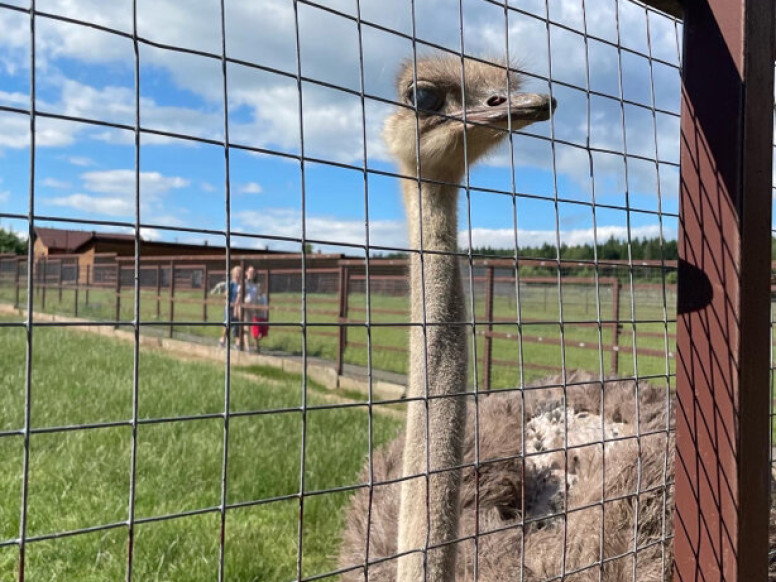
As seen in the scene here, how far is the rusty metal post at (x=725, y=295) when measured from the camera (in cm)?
173

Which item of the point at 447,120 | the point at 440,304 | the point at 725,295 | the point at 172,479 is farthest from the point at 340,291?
the point at 725,295

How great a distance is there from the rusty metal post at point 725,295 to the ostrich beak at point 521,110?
12.9 inches

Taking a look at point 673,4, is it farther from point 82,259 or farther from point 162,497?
point 82,259

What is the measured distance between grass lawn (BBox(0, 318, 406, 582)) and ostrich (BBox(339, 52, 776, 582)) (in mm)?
393

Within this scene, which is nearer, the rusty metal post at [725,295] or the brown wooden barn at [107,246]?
the rusty metal post at [725,295]

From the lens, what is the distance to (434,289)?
6.77 feet

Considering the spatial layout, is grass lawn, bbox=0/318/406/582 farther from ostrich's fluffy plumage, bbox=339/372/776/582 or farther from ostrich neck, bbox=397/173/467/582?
ostrich's fluffy plumage, bbox=339/372/776/582

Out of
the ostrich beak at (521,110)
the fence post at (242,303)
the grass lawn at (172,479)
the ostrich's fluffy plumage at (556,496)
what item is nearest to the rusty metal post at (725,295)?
the ostrich's fluffy plumage at (556,496)

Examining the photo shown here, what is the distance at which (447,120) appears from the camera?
224 cm

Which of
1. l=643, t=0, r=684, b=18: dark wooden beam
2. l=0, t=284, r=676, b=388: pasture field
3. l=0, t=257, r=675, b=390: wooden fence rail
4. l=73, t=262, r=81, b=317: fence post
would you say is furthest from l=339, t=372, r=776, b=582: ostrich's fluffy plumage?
l=73, t=262, r=81, b=317: fence post

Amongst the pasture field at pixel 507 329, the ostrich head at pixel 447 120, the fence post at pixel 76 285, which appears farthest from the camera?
the fence post at pixel 76 285

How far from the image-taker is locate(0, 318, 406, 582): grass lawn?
11.0ft

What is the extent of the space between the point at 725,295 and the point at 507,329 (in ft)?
42.1

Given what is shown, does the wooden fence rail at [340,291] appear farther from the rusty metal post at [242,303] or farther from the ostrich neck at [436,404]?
the ostrich neck at [436,404]
